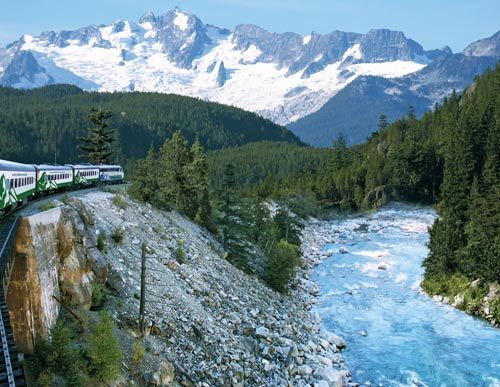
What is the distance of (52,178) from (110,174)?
2257 centimetres

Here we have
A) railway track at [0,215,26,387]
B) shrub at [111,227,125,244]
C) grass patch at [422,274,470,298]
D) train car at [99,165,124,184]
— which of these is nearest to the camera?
railway track at [0,215,26,387]

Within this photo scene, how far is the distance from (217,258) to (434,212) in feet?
231

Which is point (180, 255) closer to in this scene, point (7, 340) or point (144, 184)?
point (144, 184)

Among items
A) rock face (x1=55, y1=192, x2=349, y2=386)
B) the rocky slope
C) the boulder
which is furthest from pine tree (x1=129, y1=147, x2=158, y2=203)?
the boulder

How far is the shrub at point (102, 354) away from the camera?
15945mm

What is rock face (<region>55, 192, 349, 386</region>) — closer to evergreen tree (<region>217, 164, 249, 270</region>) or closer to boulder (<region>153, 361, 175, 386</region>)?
boulder (<region>153, 361, 175, 386</region>)

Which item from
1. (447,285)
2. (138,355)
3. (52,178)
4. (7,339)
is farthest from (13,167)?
(447,285)

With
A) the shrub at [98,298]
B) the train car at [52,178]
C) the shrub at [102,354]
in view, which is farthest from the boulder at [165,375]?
the train car at [52,178]

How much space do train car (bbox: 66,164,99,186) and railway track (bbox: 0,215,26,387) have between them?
106 feet

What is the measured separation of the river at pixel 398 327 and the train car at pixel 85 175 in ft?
89.9

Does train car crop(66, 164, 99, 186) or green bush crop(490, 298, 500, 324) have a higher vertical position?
train car crop(66, 164, 99, 186)

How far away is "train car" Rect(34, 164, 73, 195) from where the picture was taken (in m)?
33.5

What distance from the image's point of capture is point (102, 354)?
53.0ft

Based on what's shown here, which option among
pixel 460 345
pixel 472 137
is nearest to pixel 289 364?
pixel 460 345
